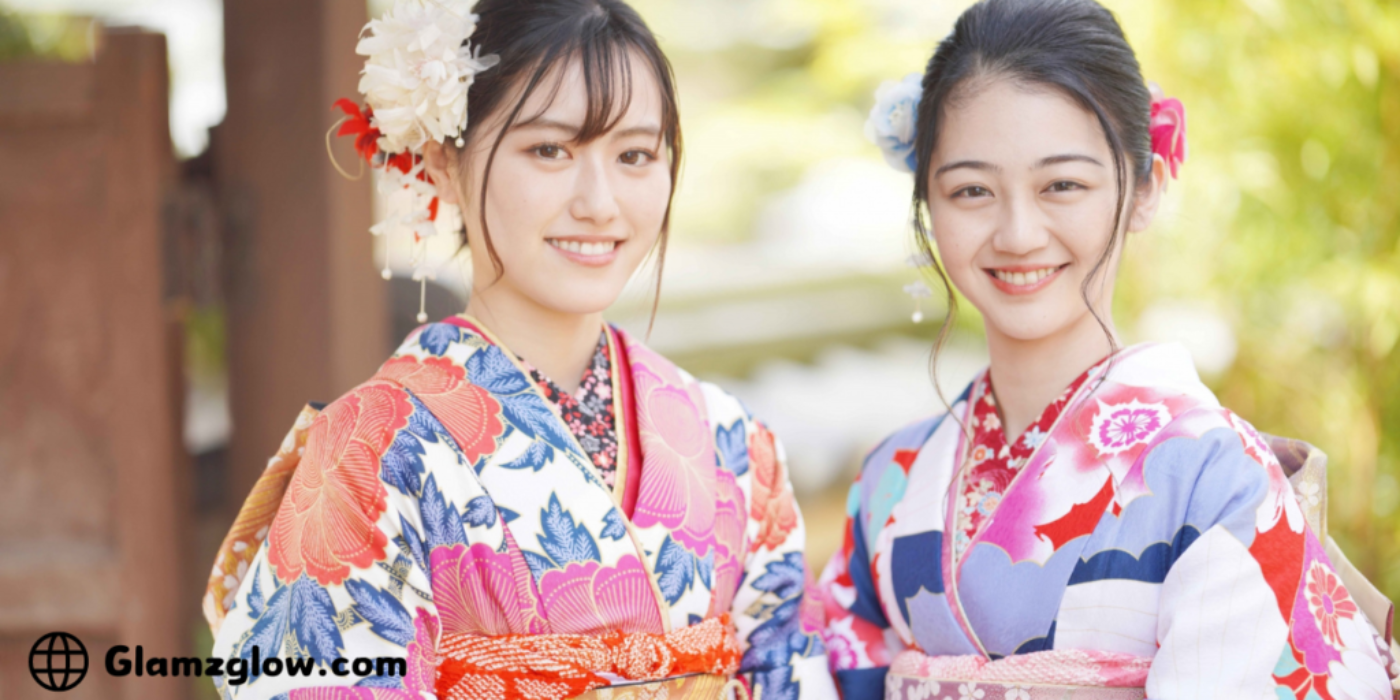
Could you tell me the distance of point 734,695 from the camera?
1.98 metres

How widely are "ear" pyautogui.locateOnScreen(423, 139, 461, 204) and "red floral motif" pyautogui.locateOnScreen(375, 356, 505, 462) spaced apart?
30 cm

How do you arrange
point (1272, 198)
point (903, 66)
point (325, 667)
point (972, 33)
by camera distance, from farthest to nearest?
point (903, 66)
point (1272, 198)
point (972, 33)
point (325, 667)

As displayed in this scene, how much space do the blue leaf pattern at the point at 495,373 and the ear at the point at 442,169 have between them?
0.94 feet

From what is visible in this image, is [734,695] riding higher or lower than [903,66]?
lower

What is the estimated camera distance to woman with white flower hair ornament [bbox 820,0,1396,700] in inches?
65.3

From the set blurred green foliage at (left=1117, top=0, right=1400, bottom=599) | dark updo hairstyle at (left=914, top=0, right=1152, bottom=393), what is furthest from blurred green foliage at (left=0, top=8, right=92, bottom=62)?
blurred green foliage at (left=1117, top=0, right=1400, bottom=599)

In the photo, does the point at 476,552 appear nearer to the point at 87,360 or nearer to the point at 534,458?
the point at 534,458

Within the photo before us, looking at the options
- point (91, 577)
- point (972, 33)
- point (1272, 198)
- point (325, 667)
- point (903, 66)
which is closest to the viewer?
point (325, 667)

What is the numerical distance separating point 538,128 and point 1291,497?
51.3 inches

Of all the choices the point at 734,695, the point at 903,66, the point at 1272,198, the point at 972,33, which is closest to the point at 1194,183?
the point at 1272,198

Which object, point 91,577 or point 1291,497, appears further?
point 91,577

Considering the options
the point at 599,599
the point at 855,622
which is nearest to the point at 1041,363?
the point at 855,622

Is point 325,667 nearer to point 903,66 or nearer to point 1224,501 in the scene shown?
point 1224,501

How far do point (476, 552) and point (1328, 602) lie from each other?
1.29 m
